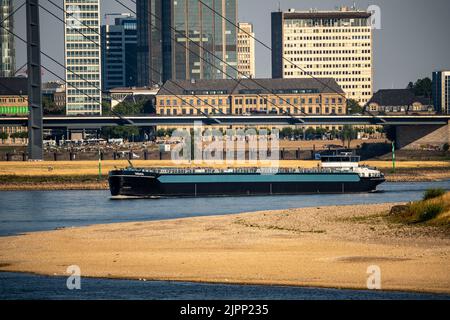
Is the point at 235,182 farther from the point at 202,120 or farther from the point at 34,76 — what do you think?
the point at 202,120

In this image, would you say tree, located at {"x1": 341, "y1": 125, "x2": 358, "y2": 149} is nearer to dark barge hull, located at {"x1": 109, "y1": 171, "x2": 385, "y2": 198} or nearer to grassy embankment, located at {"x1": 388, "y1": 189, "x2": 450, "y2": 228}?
dark barge hull, located at {"x1": 109, "y1": 171, "x2": 385, "y2": 198}

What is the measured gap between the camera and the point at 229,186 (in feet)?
320

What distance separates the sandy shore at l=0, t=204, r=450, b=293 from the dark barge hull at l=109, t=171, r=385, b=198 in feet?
94.2

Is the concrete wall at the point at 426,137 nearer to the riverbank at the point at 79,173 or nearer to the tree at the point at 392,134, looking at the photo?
the tree at the point at 392,134

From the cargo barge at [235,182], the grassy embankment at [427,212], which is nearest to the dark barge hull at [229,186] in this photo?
the cargo barge at [235,182]

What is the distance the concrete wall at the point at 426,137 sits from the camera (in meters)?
155

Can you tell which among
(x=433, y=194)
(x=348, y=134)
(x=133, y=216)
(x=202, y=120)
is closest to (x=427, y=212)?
(x=433, y=194)

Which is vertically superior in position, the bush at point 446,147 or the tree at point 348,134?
the tree at point 348,134

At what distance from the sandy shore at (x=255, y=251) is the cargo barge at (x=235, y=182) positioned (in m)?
28.8

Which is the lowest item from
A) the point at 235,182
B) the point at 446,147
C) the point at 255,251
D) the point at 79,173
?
the point at 255,251

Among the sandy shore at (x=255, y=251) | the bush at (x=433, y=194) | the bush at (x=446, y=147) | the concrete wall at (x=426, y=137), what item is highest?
the concrete wall at (x=426, y=137)

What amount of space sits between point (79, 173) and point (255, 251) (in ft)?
232
